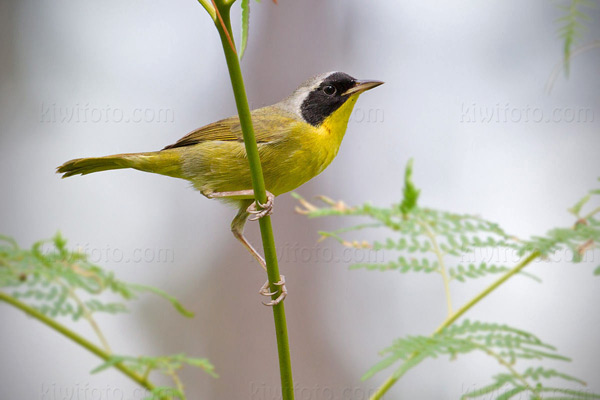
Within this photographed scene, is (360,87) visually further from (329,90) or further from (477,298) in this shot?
(477,298)

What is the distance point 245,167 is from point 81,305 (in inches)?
76.7

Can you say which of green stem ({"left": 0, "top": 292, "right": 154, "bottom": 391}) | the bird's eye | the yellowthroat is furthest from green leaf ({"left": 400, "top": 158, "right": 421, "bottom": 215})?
the bird's eye

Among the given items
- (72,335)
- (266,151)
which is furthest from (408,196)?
(266,151)

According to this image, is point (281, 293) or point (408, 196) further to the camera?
point (281, 293)

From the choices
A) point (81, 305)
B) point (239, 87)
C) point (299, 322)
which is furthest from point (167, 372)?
point (299, 322)

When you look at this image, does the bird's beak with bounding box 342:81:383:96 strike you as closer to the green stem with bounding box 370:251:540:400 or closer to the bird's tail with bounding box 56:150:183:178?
the bird's tail with bounding box 56:150:183:178

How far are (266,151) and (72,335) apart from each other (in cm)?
199

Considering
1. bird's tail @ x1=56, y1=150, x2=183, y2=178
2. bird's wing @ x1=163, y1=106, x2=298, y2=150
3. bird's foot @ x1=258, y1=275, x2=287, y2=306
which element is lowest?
bird's foot @ x1=258, y1=275, x2=287, y2=306

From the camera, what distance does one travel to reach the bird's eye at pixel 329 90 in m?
3.18

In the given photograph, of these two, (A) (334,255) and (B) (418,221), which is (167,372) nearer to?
(B) (418,221)

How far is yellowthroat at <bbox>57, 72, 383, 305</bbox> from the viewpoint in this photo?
2916 millimetres

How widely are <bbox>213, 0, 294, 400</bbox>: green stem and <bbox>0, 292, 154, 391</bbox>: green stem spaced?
0.29m

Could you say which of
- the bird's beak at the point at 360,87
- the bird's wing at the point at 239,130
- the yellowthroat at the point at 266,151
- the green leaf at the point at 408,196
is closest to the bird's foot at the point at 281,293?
the yellowthroat at the point at 266,151

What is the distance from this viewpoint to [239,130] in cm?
307
